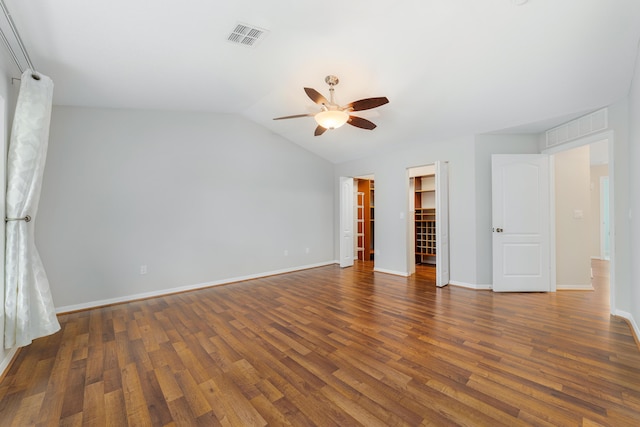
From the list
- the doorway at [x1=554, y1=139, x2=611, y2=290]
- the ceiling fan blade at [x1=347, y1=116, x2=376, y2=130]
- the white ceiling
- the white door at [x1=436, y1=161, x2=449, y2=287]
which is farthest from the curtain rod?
the doorway at [x1=554, y1=139, x2=611, y2=290]

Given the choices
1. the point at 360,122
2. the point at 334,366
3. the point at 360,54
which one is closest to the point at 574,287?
the point at 360,122

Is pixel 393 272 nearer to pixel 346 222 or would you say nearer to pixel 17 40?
pixel 346 222

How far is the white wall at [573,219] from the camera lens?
4121 millimetres

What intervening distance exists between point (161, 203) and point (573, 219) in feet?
21.4

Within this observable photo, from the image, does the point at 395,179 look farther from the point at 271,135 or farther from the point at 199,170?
the point at 199,170

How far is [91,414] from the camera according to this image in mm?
1667

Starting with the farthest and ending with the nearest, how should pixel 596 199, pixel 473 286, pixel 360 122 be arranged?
pixel 596 199
pixel 473 286
pixel 360 122

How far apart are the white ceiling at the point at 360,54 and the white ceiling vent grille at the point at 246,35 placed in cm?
7

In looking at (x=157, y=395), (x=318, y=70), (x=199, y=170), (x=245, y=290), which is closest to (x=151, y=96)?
(x=199, y=170)

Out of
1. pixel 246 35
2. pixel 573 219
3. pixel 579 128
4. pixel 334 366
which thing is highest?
pixel 246 35

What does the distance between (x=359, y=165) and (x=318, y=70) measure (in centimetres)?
297

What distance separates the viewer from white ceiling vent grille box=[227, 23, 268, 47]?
251 cm

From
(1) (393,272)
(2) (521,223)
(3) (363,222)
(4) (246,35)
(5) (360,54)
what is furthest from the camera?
(3) (363,222)

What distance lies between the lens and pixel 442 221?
454 cm
